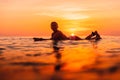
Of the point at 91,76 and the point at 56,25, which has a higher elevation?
the point at 56,25

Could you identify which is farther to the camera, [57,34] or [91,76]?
[57,34]

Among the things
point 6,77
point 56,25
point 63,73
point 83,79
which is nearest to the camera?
point 83,79

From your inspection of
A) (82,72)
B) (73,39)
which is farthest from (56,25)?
(82,72)

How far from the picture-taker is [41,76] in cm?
503

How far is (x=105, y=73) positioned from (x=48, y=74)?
54.2 inches

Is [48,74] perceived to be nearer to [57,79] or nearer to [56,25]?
[57,79]

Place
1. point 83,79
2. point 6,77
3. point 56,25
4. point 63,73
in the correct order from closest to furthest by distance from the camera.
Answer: point 83,79
point 6,77
point 63,73
point 56,25

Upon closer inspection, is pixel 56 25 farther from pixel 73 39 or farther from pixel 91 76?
pixel 91 76

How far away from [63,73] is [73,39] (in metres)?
20.1

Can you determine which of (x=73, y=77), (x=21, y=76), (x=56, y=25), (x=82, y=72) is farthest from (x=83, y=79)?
(x=56, y=25)

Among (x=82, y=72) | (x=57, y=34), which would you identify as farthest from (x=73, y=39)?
(x=82, y=72)

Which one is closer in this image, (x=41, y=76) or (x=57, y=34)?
(x=41, y=76)

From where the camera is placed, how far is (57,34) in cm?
2412

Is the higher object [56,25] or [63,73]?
[56,25]
